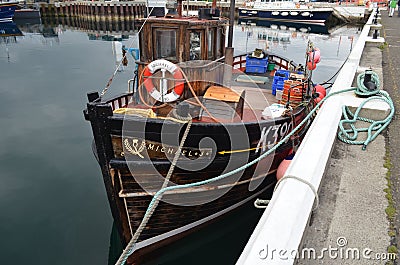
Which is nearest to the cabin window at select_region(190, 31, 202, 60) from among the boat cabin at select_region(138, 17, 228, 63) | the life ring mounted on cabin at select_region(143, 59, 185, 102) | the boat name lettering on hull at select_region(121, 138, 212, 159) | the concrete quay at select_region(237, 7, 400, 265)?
the boat cabin at select_region(138, 17, 228, 63)

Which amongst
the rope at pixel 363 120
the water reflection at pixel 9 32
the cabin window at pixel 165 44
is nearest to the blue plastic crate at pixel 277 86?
the rope at pixel 363 120

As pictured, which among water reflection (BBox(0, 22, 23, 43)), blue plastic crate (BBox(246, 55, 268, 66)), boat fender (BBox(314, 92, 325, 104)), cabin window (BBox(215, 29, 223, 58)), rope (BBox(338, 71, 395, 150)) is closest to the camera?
rope (BBox(338, 71, 395, 150))

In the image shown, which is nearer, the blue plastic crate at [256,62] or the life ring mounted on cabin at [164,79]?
the life ring mounted on cabin at [164,79]

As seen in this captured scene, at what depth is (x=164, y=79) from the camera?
6.28 m

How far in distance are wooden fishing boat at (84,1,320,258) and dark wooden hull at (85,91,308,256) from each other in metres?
0.02

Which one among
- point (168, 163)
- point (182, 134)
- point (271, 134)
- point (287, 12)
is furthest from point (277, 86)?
point (287, 12)

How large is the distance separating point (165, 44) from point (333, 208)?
490cm

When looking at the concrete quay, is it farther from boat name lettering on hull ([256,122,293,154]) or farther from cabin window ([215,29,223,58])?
cabin window ([215,29,223,58])

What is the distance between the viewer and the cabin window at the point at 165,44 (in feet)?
21.5

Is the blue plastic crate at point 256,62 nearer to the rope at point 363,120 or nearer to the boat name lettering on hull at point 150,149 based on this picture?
the rope at point 363,120

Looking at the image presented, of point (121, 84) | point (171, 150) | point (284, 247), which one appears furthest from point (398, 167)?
point (121, 84)

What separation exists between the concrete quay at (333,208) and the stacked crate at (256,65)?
683 centimetres

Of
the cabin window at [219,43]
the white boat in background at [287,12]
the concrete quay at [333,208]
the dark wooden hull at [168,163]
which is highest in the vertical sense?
the white boat in background at [287,12]

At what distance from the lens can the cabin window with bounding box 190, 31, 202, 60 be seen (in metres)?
6.59
